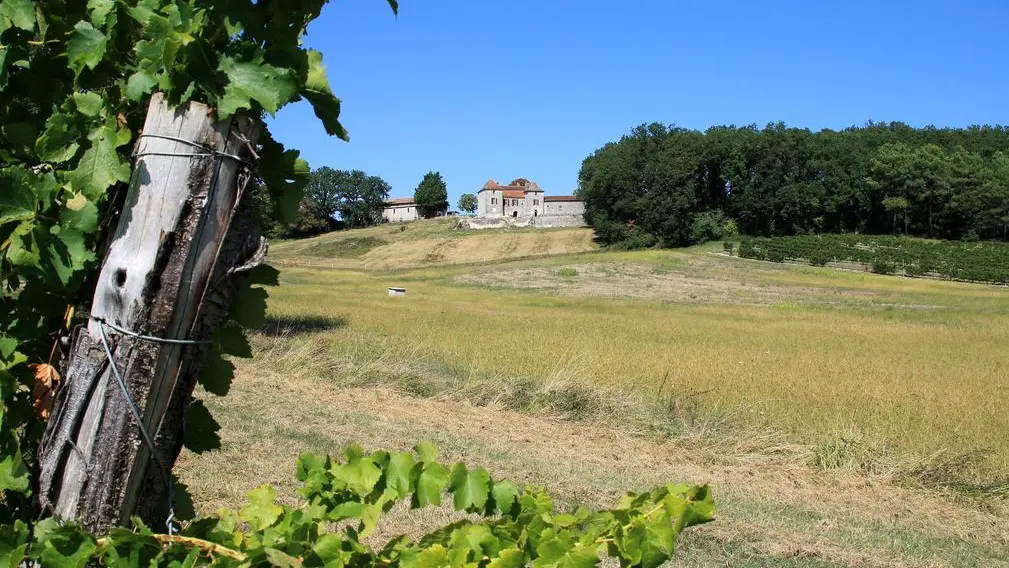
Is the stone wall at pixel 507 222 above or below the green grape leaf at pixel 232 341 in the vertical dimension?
above

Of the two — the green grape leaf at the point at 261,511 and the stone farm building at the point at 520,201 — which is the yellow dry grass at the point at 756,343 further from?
the stone farm building at the point at 520,201

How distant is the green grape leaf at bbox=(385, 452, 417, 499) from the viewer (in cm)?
218

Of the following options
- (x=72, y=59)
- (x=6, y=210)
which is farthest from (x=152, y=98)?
(x=6, y=210)

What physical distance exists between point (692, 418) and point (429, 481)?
9.18 meters

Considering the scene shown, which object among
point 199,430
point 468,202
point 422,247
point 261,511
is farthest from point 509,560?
point 468,202

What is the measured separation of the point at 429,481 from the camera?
220 centimetres

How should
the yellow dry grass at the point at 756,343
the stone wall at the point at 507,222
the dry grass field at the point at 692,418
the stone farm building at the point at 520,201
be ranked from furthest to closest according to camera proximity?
the stone farm building at the point at 520,201
the stone wall at the point at 507,222
the yellow dry grass at the point at 756,343
the dry grass field at the point at 692,418

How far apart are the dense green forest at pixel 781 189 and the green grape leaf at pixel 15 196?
89.7 metres

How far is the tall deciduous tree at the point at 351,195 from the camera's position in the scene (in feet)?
404

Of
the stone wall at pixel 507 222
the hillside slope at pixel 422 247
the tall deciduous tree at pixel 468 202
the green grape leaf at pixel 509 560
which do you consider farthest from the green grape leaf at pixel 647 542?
the tall deciduous tree at pixel 468 202

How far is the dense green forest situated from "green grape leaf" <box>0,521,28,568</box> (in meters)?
90.0

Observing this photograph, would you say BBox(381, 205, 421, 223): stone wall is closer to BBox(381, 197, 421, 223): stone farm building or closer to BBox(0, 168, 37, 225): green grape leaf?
BBox(381, 197, 421, 223): stone farm building

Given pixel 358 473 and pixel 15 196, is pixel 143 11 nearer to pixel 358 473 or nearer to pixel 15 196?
pixel 15 196

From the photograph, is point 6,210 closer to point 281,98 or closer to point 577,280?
point 281,98
